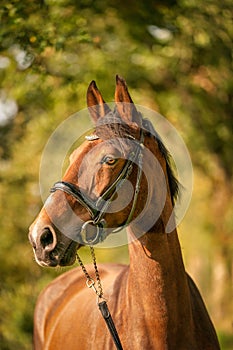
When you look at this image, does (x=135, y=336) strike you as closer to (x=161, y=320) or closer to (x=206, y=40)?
(x=161, y=320)

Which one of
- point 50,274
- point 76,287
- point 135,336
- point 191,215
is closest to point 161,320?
point 135,336

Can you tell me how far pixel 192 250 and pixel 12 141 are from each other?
29.2 feet

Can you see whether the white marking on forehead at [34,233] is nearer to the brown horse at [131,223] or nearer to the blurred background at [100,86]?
the brown horse at [131,223]

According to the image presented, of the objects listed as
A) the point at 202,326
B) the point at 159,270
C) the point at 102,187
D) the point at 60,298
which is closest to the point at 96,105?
the point at 102,187

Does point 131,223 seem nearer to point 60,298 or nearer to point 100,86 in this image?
point 60,298

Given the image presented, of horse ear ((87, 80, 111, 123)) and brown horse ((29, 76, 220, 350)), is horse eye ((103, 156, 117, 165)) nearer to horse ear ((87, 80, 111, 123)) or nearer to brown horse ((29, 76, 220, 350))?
brown horse ((29, 76, 220, 350))

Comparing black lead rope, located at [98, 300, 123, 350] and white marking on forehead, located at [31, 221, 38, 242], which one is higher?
white marking on forehead, located at [31, 221, 38, 242]

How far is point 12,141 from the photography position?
1430 centimetres

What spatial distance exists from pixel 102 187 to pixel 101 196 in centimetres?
5

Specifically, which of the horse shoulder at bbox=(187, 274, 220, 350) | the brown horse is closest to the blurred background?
the horse shoulder at bbox=(187, 274, 220, 350)

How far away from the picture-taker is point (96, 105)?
4.14m

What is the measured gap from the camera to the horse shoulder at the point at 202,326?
4223mm

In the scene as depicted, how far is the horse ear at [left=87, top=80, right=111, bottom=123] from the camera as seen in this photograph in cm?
407

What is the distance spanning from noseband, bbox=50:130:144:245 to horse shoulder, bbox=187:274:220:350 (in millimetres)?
796
